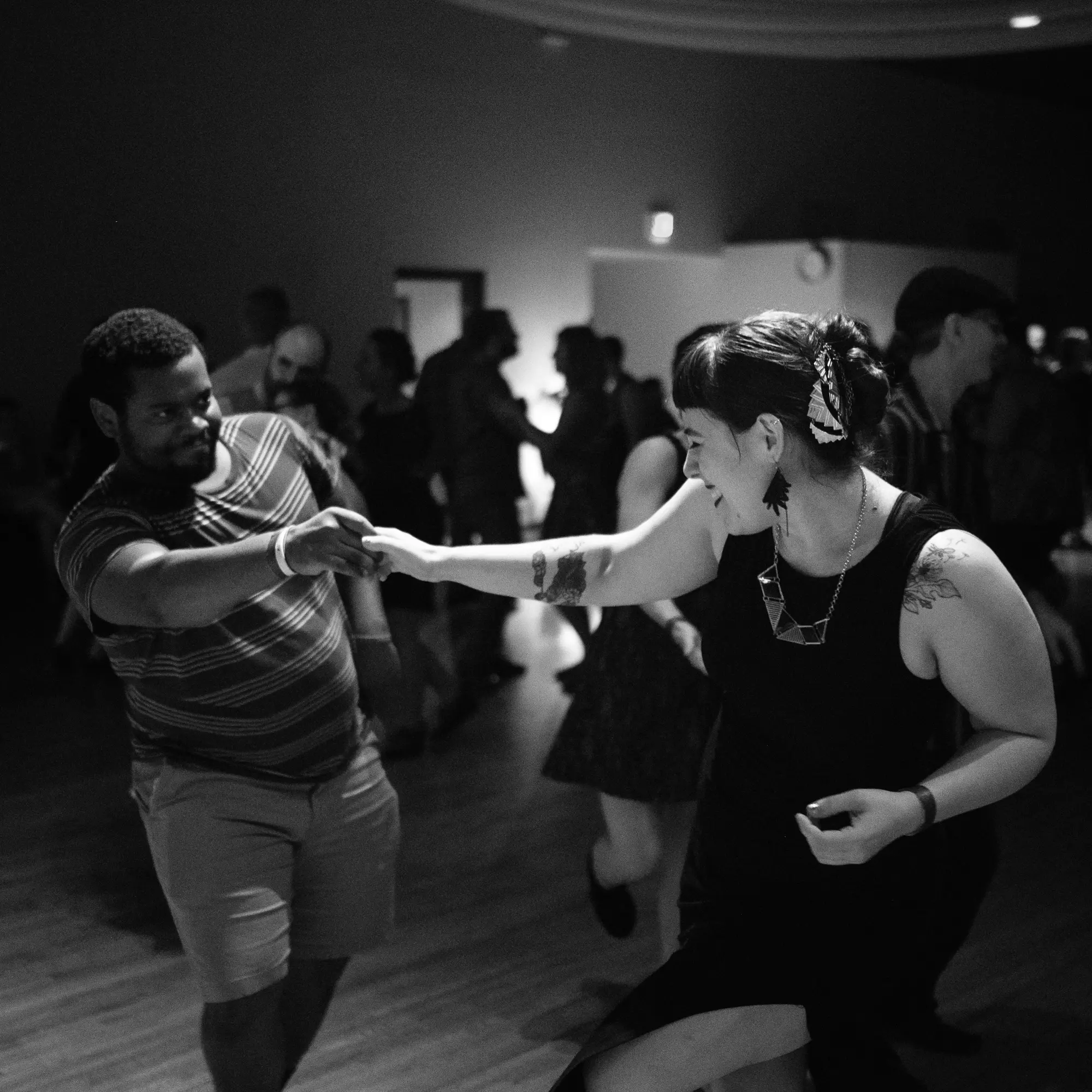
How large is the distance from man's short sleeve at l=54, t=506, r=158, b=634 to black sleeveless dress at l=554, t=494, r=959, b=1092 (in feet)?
2.68

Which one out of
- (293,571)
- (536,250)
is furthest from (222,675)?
(536,250)

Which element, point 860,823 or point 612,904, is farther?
point 612,904

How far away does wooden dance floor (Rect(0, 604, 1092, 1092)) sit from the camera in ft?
9.29

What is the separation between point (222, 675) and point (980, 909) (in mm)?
2444

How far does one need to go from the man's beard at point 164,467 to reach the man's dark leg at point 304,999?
0.79 m

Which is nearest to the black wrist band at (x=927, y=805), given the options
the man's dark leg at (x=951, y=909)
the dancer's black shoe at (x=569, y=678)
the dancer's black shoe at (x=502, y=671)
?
the man's dark leg at (x=951, y=909)

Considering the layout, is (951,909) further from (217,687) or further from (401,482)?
(401,482)

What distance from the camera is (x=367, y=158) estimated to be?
29.7ft

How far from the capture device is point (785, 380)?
1.74 metres

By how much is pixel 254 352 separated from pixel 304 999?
9.68 ft

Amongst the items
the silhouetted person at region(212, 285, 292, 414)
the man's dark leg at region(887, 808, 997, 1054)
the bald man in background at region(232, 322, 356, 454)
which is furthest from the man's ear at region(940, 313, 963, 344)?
the silhouetted person at region(212, 285, 292, 414)

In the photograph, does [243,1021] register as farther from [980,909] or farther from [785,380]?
[980,909]

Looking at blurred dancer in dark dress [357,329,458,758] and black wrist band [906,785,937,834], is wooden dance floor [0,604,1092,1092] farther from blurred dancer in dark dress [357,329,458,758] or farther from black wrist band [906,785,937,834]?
black wrist band [906,785,937,834]

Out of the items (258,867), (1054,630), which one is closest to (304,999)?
(258,867)
